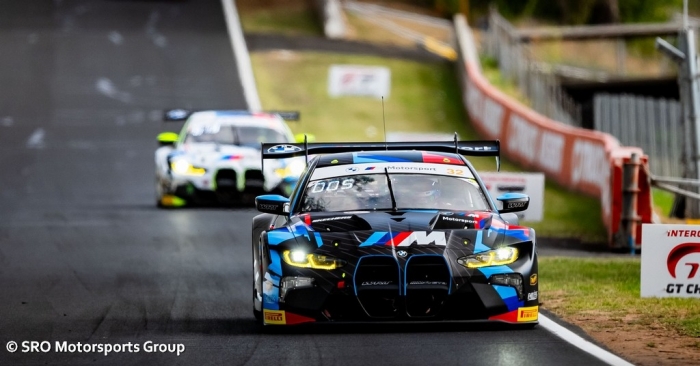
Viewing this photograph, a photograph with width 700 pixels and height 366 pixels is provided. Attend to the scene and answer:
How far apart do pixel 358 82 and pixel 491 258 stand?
96.0 feet

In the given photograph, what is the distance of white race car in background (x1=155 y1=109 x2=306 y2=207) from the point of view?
2241 cm

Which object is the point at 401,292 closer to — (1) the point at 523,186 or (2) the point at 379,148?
(2) the point at 379,148

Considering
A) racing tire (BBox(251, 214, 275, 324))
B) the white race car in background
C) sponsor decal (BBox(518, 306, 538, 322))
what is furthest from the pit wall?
sponsor decal (BBox(518, 306, 538, 322))

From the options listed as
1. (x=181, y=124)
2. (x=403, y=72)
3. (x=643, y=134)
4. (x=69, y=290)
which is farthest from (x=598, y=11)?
(x=69, y=290)

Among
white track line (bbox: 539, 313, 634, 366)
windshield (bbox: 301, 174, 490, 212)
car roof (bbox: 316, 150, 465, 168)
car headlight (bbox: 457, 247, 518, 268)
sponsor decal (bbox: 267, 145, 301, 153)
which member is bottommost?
white track line (bbox: 539, 313, 634, 366)

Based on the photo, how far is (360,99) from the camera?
38.8m

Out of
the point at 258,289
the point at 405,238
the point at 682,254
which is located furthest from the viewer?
the point at 682,254

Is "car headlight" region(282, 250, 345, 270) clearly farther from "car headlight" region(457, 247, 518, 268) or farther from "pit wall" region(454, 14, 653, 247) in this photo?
"pit wall" region(454, 14, 653, 247)

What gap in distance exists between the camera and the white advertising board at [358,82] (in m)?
39.0

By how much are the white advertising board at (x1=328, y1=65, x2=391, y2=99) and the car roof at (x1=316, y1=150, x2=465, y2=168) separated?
86.2ft

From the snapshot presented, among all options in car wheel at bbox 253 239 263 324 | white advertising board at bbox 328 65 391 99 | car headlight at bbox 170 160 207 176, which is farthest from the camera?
white advertising board at bbox 328 65 391 99

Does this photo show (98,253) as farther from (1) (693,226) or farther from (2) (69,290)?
(1) (693,226)

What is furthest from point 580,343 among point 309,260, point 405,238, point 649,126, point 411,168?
point 649,126

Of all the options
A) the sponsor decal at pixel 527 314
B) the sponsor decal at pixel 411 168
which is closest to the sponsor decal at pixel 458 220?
the sponsor decal at pixel 527 314
